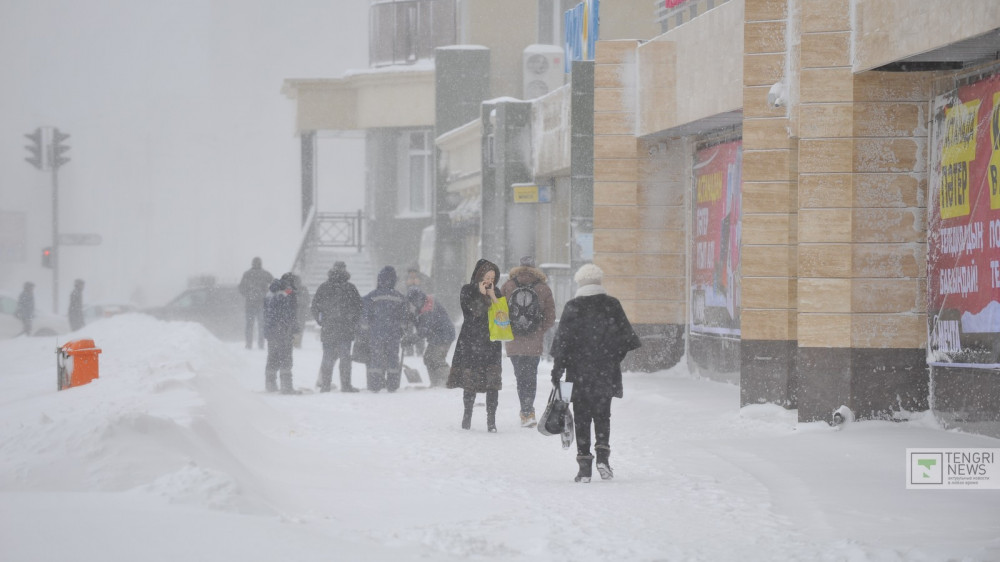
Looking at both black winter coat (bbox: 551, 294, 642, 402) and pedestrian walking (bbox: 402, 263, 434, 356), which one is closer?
black winter coat (bbox: 551, 294, 642, 402)

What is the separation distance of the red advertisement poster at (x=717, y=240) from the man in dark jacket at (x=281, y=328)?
18.5ft

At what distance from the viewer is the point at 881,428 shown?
1180cm

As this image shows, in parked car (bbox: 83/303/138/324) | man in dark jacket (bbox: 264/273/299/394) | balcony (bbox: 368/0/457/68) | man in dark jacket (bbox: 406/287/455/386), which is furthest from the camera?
parked car (bbox: 83/303/138/324)

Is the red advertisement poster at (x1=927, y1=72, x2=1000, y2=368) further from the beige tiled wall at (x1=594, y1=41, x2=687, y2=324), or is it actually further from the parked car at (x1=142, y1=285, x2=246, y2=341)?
the parked car at (x1=142, y1=285, x2=246, y2=341)

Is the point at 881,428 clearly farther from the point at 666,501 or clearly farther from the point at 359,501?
the point at 359,501

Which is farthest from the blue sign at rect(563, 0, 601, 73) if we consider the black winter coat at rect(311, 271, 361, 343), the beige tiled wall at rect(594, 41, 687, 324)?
the black winter coat at rect(311, 271, 361, 343)

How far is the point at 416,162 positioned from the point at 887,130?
28.0 meters

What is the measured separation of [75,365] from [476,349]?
162 inches

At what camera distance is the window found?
38938 millimetres

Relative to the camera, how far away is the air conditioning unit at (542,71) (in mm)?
33281

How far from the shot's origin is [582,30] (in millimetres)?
24516

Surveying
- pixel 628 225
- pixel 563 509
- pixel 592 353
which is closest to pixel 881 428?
pixel 592 353

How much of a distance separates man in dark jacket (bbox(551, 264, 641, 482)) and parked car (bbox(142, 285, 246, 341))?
24310 mm

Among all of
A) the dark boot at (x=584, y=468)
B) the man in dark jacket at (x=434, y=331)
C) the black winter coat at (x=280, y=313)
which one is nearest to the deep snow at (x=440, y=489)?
the dark boot at (x=584, y=468)
